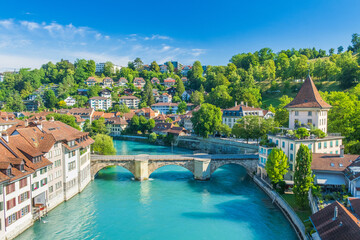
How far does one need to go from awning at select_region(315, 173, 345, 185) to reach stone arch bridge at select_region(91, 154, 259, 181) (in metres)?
14.3

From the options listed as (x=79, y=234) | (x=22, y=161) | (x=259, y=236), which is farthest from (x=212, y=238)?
(x=22, y=161)

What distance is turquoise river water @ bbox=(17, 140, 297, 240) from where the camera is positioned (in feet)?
88.8

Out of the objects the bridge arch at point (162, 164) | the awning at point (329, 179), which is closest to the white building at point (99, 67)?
the bridge arch at point (162, 164)

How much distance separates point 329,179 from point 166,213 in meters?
17.5

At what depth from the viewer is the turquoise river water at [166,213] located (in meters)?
27.1

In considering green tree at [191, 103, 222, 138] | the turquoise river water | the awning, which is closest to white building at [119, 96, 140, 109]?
green tree at [191, 103, 222, 138]

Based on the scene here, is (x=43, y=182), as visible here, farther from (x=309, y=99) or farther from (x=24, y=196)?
(x=309, y=99)

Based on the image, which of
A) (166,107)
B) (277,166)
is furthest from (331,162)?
(166,107)

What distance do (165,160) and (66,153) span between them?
589 inches

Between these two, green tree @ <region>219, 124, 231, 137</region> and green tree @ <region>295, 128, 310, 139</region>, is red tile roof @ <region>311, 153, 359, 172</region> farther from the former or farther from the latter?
green tree @ <region>219, 124, 231, 137</region>

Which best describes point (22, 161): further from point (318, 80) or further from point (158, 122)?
point (318, 80)

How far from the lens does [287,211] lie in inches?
1163

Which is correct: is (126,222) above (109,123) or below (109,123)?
below

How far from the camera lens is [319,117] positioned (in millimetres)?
41156
